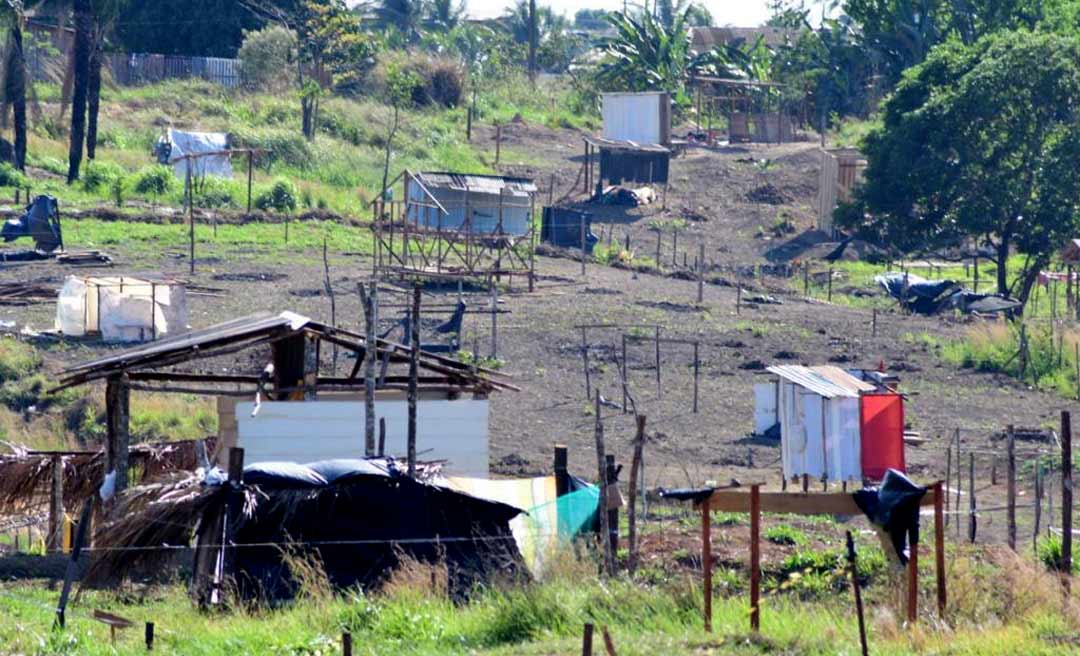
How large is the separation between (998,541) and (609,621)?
7.88 meters

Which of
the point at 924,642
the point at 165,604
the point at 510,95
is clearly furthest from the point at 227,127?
the point at 924,642

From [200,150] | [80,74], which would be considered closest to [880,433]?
[80,74]

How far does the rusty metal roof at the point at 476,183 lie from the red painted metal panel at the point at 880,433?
18116 millimetres

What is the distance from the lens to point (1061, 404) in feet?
88.6

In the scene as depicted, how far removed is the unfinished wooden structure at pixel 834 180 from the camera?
45875 millimetres

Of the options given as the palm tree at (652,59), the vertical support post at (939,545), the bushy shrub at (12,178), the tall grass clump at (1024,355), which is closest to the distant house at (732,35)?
the palm tree at (652,59)

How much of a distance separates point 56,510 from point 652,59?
46.4 metres

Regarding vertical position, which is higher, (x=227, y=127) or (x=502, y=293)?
(x=227, y=127)

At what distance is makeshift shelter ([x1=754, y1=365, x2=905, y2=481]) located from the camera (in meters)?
20.2

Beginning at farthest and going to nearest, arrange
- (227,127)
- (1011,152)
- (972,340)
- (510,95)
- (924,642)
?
1. (510,95)
2. (227,127)
3. (1011,152)
4. (972,340)
5. (924,642)

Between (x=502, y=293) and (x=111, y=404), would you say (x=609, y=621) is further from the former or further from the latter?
(x=502, y=293)

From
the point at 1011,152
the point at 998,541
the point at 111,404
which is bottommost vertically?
the point at 998,541

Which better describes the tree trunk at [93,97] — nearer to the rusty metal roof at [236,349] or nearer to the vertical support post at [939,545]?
the rusty metal roof at [236,349]

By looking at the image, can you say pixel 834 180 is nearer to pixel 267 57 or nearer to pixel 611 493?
pixel 267 57
